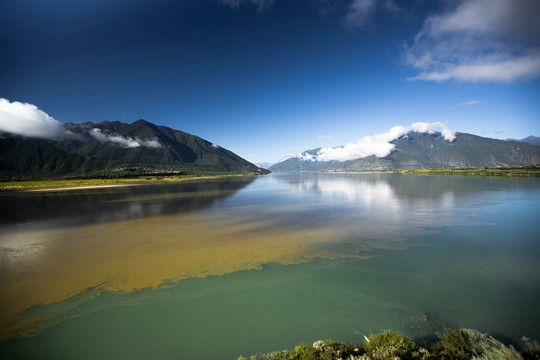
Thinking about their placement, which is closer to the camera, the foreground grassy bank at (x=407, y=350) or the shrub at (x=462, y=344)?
the foreground grassy bank at (x=407, y=350)

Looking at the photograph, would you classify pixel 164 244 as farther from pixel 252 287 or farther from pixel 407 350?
pixel 407 350

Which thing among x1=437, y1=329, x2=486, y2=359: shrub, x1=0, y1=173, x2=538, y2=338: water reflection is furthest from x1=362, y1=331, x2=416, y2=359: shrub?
x1=0, y1=173, x2=538, y2=338: water reflection

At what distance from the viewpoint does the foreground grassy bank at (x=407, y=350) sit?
566cm

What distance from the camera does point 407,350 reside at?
599cm

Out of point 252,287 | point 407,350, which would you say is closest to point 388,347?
point 407,350

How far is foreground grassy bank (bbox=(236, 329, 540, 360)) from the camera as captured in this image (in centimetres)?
566

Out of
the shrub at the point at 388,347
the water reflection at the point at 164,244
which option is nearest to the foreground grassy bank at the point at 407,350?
the shrub at the point at 388,347

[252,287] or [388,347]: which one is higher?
[388,347]

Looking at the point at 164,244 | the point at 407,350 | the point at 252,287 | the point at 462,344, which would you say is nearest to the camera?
the point at 407,350

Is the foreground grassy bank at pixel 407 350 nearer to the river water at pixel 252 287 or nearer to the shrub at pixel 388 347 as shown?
the shrub at pixel 388 347

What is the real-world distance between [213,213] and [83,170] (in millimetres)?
210911

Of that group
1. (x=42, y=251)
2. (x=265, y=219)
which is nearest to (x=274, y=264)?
(x=265, y=219)

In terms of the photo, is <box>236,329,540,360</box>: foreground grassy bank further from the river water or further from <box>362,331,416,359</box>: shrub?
the river water

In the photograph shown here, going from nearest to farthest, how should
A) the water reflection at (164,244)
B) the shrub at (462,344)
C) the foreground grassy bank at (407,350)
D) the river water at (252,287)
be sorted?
the foreground grassy bank at (407,350), the shrub at (462,344), the river water at (252,287), the water reflection at (164,244)
